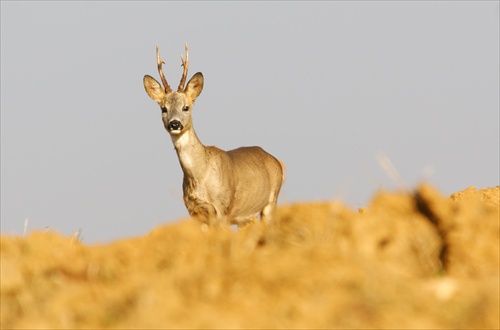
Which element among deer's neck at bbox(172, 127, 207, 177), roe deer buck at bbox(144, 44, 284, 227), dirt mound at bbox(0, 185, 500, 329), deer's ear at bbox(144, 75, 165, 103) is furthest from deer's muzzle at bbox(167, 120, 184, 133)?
dirt mound at bbox(0, 185, 500, 329)

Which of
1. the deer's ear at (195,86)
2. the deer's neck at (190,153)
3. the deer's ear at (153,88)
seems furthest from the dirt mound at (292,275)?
the deer's ear at (153,88)

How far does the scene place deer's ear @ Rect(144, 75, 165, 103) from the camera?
1509 cm

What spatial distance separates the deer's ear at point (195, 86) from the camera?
15.0 meters

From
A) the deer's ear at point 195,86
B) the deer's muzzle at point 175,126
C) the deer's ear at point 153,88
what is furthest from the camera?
the deer's ear at point 153,88

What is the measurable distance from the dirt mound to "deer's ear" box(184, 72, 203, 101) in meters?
6.81

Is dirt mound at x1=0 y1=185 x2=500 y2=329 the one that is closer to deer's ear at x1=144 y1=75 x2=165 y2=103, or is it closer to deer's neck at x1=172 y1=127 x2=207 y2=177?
deer's neck at x1=172 y1=127 x2=207 y2=177

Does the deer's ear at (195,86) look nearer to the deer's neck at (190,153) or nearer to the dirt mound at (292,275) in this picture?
the deer's neck at (190,153)

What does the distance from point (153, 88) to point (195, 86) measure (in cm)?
63

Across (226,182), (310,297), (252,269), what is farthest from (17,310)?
(226,182)

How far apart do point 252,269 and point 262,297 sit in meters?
0.28

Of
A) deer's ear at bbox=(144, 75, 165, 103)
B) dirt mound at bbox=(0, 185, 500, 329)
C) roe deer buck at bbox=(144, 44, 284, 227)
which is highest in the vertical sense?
deer's ear at bbox=(144, 75, 165, 103)

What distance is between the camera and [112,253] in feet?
25.8

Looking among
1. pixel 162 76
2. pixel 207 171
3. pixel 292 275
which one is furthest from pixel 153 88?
pixel 292 275

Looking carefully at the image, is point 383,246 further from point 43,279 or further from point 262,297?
point 43,279
